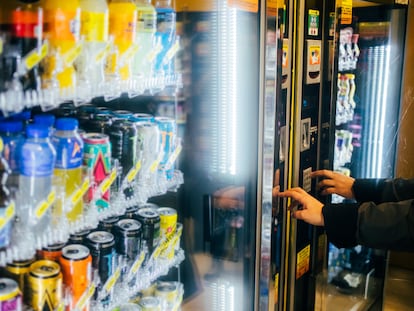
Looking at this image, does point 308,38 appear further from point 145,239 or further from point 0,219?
point 0,219

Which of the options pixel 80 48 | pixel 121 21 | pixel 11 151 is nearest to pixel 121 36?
pixel 121 21

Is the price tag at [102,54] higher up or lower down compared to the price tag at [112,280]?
higher up

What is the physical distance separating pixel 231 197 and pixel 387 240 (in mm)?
543

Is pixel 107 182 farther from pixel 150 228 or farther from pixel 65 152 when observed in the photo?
Result: pixel 150 228

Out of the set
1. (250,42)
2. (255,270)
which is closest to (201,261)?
(255,270)

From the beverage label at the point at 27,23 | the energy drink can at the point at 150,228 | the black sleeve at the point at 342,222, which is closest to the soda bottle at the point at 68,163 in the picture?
the beverage label at the point at 27,23

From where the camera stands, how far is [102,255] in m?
1.46

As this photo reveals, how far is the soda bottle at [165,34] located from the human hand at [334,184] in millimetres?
903

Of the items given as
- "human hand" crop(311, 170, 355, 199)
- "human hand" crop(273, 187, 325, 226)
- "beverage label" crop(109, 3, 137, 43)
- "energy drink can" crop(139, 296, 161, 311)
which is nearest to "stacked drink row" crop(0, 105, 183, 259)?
"beverage label" crop(109, 3, 137, 43)

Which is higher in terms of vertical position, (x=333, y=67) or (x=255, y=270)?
(x=333, y=67)

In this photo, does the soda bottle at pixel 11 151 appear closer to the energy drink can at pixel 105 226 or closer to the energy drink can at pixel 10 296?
the energy drink can at pixel 10 296

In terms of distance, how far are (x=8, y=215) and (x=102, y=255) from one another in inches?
15.5

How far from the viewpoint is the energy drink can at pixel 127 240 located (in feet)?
5.15

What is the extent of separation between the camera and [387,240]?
180 cm
